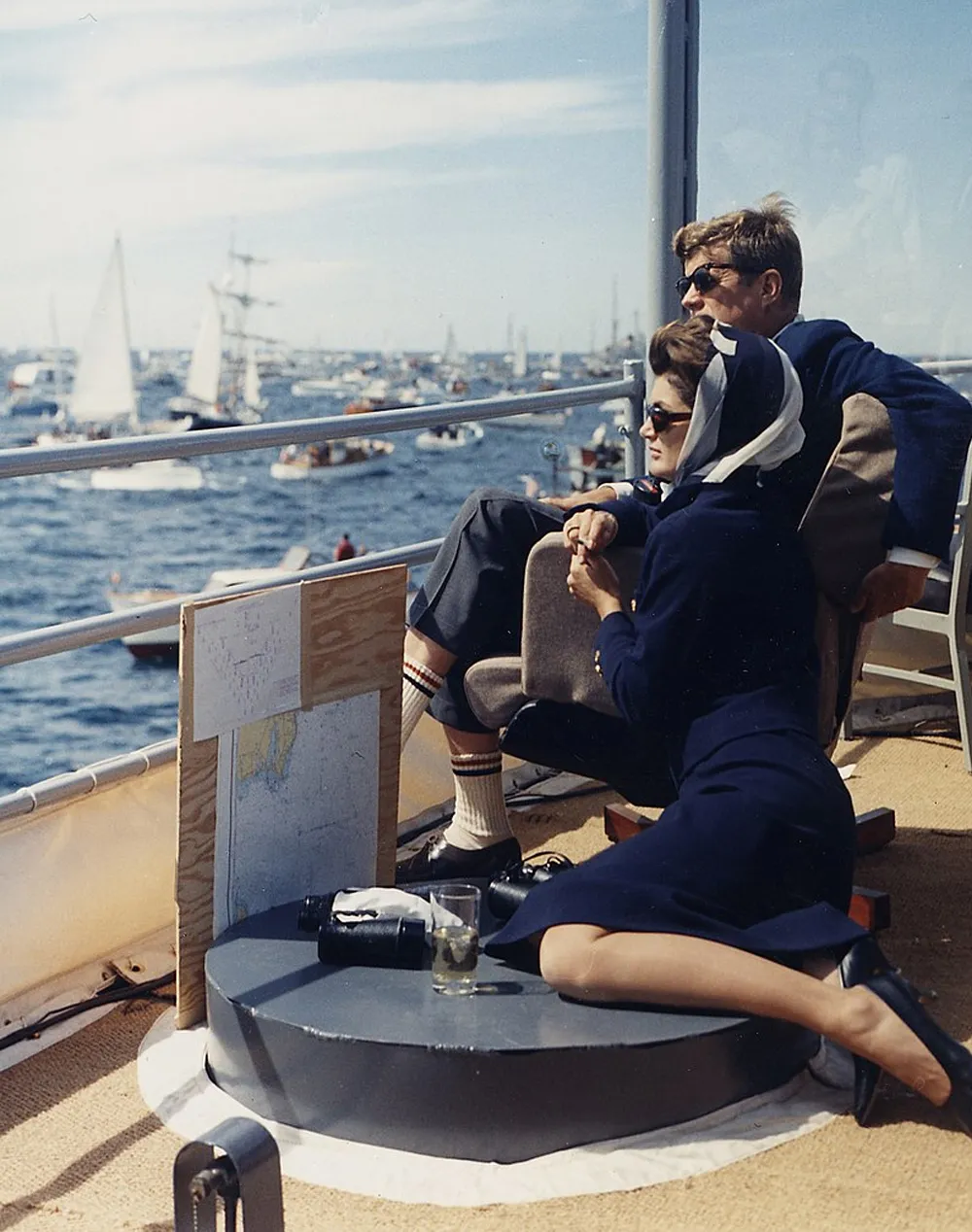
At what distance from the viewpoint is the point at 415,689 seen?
9.24 ft

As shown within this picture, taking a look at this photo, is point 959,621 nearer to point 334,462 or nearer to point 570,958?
point 570,958

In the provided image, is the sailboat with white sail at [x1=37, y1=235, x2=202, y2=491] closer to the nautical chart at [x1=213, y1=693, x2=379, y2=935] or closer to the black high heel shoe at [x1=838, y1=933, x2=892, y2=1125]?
the nautical chart at [x1=213, y1=693, x2=379, y2=935]

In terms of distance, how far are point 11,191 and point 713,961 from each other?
52.2m

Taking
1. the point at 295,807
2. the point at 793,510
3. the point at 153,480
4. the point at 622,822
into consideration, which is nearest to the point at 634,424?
the point at 622,822

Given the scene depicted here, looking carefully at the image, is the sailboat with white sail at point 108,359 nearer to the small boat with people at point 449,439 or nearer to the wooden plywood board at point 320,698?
the small boat with people at point 449,439

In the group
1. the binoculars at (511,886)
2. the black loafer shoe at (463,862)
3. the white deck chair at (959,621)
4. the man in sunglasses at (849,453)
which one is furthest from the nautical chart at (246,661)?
the white deck chair at (959,621)

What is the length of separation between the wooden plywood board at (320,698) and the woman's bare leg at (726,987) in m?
0.57

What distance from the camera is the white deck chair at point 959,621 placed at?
3.75m

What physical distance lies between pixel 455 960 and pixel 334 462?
55933mm

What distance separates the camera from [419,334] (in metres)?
52.6

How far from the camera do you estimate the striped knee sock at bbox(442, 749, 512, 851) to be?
9.42 ft

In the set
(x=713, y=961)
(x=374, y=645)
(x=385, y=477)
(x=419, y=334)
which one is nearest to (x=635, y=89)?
(x=374, y=645)

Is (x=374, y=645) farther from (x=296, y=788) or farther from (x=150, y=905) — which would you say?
(x=150, y=905)

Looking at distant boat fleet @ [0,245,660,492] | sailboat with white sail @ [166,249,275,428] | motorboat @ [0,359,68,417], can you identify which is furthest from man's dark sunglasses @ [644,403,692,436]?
motorboat @ [0,359,68,417]
